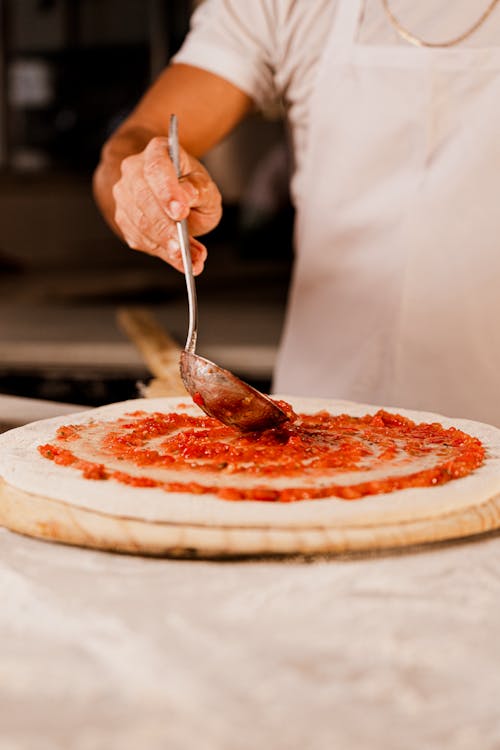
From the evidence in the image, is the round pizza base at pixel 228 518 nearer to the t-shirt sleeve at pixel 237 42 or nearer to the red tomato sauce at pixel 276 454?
the red tomato sauce at pixel 276 454

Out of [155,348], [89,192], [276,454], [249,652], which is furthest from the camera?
[89,192]

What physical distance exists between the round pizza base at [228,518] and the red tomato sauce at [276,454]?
0.07ft

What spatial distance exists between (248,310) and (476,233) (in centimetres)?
133

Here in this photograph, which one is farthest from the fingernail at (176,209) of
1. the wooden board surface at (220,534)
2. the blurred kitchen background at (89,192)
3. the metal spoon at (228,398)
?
the blurred kitchen background at (89,192)

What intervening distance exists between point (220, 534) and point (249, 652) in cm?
18

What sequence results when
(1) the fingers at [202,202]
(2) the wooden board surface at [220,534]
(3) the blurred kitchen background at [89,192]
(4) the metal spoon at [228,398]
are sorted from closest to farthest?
(2) the wooden board surface at [220,534], (4) the metal spoon at [228,398], (1) the fingers at [202,202], (3) the blurred kitchen background at [89,192]

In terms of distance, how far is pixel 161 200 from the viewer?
4.31 feet

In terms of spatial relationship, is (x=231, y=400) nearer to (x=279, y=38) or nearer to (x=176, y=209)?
(x=176, y=209)

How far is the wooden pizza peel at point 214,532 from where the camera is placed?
892 mm

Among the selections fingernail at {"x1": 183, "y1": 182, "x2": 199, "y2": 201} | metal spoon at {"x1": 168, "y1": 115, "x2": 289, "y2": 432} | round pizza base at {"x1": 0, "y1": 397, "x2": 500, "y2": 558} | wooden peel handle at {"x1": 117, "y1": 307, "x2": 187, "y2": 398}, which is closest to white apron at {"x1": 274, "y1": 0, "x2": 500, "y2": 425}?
wooden peel handle at {"x1": 117, "y1": 307, "x2": 187, "y2": 398}

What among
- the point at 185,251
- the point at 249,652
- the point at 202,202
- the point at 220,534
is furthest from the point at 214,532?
the point at 202,202

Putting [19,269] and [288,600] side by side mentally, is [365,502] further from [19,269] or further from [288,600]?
[19,269]

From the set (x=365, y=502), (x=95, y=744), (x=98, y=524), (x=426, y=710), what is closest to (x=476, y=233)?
(x=365, y=502)

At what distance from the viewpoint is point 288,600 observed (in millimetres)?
812
